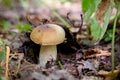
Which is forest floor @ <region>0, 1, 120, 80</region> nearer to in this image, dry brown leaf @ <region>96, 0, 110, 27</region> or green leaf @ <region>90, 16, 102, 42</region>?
green leaf @ <region>90, 16, 102, 42</region>

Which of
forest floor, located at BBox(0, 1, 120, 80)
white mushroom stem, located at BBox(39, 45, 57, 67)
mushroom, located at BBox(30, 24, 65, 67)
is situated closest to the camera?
forest floor, located at BBox(0, 1, 120, 80)

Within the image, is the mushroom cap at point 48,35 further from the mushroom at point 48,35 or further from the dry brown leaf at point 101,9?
the dry brown leaf at point 101,9

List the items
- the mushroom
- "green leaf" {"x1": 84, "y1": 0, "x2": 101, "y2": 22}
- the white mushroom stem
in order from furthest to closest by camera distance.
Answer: the white mushroom stem < the mushroom < "green leaf" {"x1": 84, "y1": 0, "x2": 101, "y2": 22}

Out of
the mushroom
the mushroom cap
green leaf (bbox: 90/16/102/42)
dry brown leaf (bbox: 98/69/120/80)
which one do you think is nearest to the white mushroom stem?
the mushroom

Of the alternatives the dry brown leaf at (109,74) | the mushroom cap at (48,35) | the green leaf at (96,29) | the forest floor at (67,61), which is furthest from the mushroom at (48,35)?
the dry brown leaf at (109,74)

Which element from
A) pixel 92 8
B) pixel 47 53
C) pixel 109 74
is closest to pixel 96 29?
pixel 92 8

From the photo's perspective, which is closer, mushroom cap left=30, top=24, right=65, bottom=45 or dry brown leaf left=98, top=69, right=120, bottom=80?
dry brown leaf left=98, top=69, right=120, bottom=80

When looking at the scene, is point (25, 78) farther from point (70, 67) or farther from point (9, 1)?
point (9, 1)

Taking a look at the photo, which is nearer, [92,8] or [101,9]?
[92,8]

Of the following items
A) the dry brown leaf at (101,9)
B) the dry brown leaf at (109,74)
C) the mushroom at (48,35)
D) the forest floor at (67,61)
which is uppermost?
the dry brown leaf at (101,9)

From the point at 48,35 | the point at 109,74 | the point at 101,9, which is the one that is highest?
the point at 101,9

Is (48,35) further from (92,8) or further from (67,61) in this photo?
(92,8)
